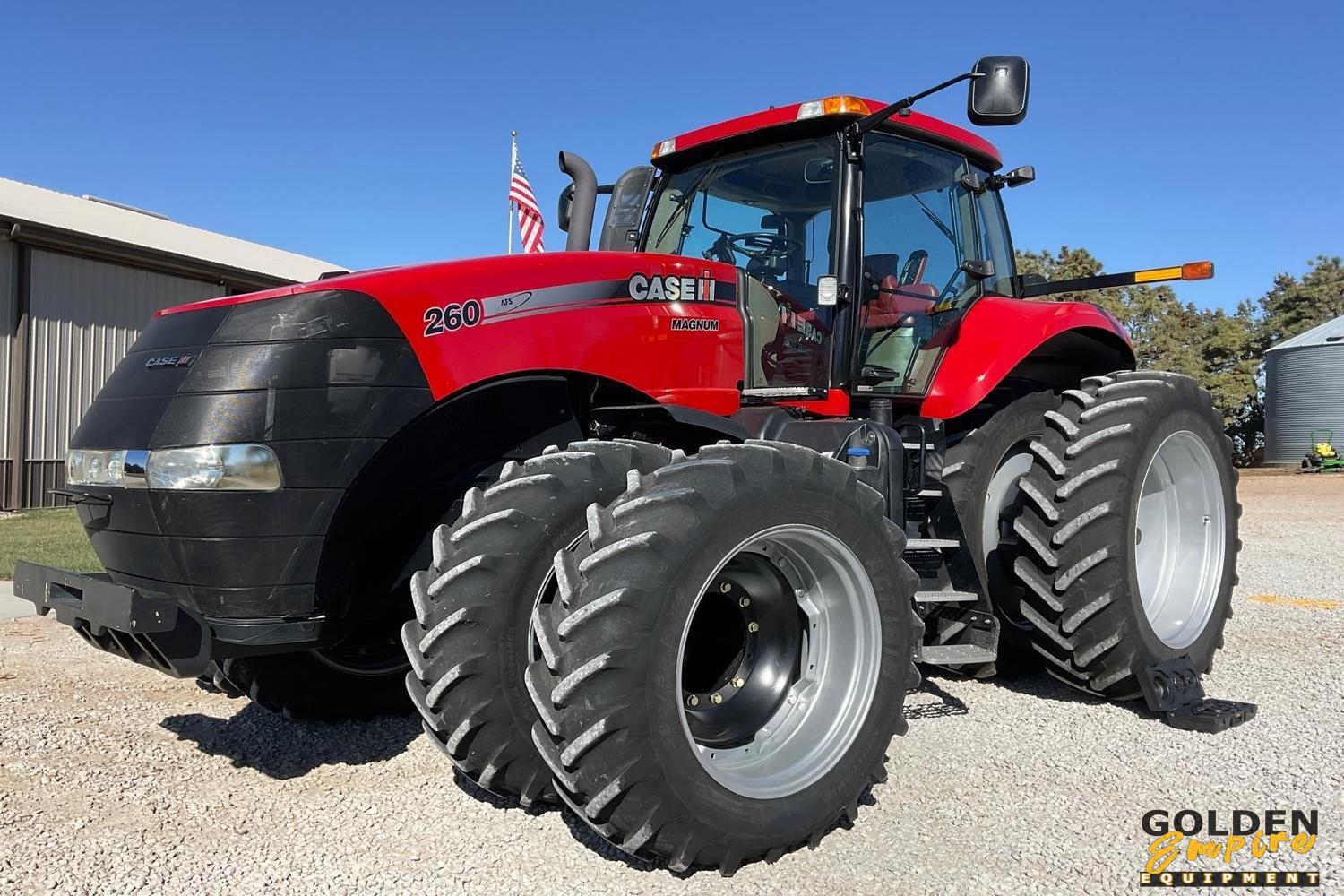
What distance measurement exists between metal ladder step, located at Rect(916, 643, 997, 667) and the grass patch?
5.39 meters

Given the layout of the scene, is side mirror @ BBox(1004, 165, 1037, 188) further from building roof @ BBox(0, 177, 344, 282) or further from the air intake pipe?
building roof @ BBox(0, 177, 344, 282)

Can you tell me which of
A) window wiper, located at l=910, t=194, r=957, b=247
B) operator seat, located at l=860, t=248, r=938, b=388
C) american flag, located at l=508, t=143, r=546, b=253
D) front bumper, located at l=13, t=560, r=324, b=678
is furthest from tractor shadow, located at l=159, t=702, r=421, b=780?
american flag, located at l=508, t=143, r=546, b=253

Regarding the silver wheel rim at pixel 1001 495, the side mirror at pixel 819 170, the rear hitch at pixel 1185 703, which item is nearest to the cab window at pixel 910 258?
the side mirror at pixel 819 170

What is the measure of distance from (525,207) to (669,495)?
8449mm

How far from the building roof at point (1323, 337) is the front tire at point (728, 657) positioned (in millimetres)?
28657

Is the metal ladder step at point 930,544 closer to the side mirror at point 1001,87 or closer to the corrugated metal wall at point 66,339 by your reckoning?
the side mirror at point 1001,87

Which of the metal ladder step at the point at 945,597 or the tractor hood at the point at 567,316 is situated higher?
the tractor hood at the point at 567,316

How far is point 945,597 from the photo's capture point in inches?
154

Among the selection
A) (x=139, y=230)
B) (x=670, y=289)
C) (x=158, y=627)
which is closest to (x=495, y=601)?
(x=158, y=627)

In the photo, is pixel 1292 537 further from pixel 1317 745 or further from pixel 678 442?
pixel 678 442

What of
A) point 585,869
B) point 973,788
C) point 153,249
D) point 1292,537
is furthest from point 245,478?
point 153,249

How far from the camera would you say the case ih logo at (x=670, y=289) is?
12.2ft

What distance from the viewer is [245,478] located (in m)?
2.88

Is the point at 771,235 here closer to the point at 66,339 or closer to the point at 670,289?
the point at 670,289
